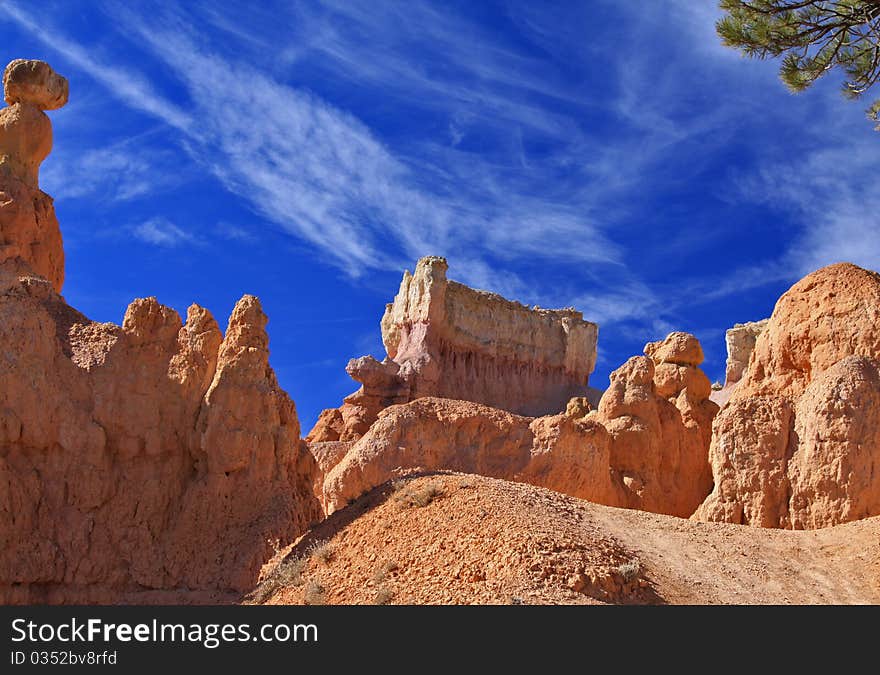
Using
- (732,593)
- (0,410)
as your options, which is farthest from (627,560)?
(0,410)

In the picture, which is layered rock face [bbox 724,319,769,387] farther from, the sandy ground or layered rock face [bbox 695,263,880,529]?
the sandy ground

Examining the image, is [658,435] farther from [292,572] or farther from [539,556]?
[539,556]

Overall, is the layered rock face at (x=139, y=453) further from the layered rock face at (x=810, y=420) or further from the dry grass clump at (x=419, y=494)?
the layered rock face at (x=810, y=420)

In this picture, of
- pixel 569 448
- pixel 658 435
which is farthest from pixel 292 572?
pixel 658 435

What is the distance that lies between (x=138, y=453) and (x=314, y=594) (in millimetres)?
6401

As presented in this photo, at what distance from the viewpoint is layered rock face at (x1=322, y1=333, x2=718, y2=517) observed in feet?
88.3

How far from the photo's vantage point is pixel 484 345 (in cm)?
7119

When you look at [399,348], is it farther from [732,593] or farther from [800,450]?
[732,593]

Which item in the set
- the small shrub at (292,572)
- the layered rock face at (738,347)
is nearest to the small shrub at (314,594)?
the small shrub at (292,572)

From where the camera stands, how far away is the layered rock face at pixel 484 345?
67500 millimetres

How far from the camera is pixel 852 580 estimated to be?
685 inches

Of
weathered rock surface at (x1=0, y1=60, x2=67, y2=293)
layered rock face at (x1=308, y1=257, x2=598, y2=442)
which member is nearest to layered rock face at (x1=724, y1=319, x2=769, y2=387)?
layered rock face at (x1=308, y1=257, x2=598, y2=442)

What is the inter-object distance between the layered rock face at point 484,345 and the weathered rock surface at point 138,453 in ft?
125

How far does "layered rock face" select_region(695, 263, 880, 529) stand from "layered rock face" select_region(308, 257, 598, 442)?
37.3 m
